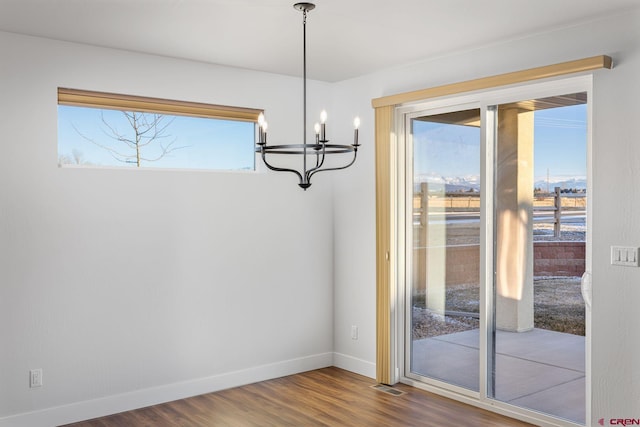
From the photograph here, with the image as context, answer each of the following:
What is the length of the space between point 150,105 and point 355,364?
9.01 feet

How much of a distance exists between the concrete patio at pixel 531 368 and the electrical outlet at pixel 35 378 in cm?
287

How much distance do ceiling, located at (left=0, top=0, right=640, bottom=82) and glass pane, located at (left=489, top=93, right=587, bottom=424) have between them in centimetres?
62

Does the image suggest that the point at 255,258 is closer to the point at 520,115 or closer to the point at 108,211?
the point at 108,211

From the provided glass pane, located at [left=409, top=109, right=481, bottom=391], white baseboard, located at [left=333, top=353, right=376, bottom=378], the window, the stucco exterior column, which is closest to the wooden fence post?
the stucco exterior column

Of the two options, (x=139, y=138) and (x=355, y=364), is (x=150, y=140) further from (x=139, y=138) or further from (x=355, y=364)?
(x=355, y=364)

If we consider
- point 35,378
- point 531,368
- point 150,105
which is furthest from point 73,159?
point 531,368

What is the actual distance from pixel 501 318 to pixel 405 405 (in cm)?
94

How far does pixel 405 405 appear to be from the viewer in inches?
173

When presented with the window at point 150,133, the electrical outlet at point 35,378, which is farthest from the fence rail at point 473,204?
the electrical outlet at point 35,378

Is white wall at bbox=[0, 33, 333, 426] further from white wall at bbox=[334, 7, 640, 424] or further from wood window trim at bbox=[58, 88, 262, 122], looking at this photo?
white wall at bbox=[334, 7, 640, 424]

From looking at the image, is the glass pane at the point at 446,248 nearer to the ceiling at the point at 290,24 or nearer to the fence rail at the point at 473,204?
the fence rail at the point at 473,204

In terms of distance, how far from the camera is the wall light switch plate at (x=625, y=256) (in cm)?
341

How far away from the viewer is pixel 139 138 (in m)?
4.50

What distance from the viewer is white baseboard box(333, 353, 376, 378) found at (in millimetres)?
5105
